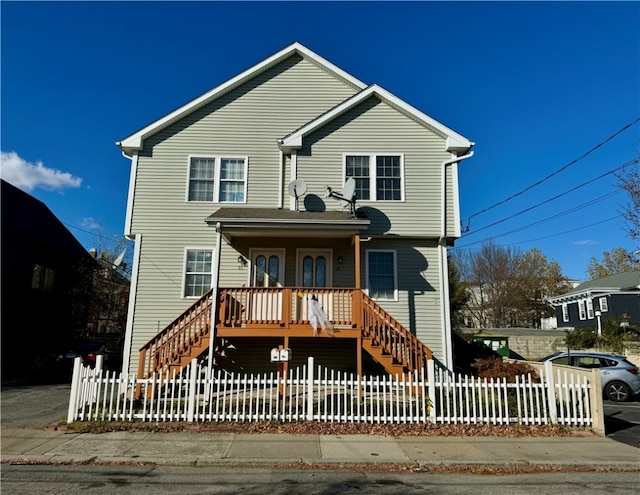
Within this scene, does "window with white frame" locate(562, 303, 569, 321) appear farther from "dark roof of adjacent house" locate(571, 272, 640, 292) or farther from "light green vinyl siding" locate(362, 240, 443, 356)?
"light green vinyl siding" locate(362, 240, 443, 356)

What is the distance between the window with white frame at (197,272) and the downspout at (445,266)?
7179mm

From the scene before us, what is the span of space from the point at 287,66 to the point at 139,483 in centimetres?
1309

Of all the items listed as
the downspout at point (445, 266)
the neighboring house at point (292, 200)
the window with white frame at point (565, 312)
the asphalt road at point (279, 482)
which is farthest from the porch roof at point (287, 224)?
the window with white frame at point (565, 312)

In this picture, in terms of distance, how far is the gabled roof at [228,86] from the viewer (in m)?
13.6

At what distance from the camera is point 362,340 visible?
10.7m

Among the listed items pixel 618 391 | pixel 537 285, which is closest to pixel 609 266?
pixel 537 285

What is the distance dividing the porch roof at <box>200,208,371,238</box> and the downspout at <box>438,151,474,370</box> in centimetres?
286

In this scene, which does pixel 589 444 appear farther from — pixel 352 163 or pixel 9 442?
pixel 9 442

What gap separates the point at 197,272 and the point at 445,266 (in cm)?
768

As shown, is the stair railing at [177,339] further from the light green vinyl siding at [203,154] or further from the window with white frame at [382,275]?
the window with white frame at [382,275]

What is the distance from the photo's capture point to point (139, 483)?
18.4 feet

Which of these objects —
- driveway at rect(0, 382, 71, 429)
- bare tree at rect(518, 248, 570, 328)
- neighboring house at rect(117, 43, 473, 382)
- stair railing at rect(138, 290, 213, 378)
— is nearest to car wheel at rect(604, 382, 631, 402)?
neighboring house at rect(117, 43, 473, 382)

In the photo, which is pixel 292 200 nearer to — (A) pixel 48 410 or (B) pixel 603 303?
(A) pixel 48 410

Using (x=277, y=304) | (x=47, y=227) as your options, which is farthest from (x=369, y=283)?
(x=47, y=227)
